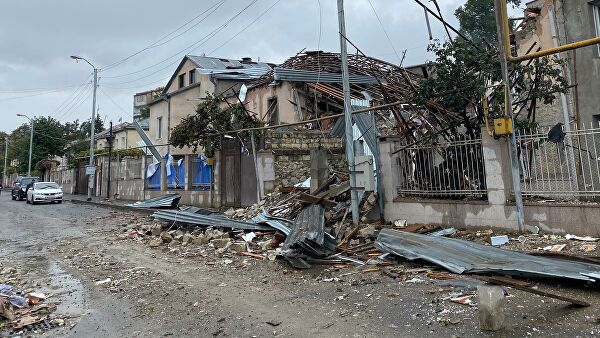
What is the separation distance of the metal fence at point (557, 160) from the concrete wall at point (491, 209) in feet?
1.35

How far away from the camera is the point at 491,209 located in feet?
26.3

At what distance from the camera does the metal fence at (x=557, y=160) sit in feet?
23.8

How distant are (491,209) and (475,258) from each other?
7.49 feet

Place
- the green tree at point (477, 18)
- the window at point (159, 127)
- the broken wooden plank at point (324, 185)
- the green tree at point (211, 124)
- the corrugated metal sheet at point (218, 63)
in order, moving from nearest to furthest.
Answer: the broken wooden plank at point (324, 185) < the green tree at point (211, 124) < the corrugated metal sheet at point (218, 63) < the window at point (159, 127) < the green tree at point (477, 18)

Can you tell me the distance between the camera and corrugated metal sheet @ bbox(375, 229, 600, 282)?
5.20 m

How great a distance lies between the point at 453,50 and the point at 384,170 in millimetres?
3198

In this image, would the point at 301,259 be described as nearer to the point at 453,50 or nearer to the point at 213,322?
the point at 213,322

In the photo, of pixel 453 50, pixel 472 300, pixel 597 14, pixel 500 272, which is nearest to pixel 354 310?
pixel 472 300

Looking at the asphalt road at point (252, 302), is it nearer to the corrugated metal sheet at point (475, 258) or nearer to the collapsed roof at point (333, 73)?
the corrugated metal sheet at point (475, 258)

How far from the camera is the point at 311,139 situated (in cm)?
1636

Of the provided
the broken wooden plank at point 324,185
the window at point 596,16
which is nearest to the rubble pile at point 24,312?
the broken wooden plank at point 324,185

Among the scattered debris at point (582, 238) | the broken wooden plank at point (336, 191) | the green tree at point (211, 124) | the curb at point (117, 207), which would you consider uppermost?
the green tree at point (211, 124)

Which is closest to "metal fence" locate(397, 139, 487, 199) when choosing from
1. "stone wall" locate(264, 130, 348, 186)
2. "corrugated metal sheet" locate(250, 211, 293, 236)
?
"corrugated metal sheet" locate(250, 211, 293, 236)

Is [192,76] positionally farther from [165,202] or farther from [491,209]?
[491,209]
